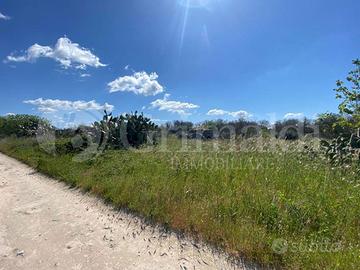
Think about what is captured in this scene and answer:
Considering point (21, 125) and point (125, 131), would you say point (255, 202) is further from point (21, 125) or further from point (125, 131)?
point (21, 125)

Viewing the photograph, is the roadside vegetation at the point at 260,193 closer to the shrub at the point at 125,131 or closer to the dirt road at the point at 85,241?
the dirt road at the point at 85,241

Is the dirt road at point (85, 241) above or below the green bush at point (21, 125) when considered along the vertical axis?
below

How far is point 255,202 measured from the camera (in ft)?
16.2

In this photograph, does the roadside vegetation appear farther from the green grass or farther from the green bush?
the green bush

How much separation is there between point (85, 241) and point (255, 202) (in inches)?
117

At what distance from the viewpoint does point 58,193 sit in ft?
23.9

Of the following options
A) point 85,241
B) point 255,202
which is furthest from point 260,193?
point 85,241

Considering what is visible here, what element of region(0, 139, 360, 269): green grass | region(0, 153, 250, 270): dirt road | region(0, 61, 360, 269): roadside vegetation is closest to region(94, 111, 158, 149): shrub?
region(0, 61, 360, 269): roadside vegetation

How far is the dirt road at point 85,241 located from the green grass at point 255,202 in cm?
37

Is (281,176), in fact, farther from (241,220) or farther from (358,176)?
(241,220)

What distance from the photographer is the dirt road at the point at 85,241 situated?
375 centimetres

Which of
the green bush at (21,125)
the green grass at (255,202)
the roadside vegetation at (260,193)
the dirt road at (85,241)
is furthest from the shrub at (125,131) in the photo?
the green bush at (21,125)

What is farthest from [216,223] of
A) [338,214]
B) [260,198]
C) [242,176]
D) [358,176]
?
[358,176]

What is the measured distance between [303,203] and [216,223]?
1568mm
